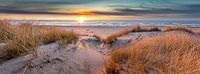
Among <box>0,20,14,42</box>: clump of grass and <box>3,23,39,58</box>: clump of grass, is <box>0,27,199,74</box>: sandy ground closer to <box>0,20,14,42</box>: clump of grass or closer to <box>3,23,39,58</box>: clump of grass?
<box>3,23,39,58</box>: clump of grass

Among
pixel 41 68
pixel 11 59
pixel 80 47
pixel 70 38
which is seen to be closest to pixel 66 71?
pixel 41 68

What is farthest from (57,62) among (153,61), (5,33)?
(5,33)

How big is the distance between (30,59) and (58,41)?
1724 mm

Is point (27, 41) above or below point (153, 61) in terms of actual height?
above

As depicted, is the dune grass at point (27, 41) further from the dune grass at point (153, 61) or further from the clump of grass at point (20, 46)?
the dune grass at point (153, 61)

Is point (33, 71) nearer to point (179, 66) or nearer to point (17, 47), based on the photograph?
point (17, 47)

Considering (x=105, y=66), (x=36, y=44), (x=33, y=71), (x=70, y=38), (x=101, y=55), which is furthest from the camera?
(x=70, y=38)

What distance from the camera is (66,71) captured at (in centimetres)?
705

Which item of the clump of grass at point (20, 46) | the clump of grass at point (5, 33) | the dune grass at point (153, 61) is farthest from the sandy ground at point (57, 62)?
the clump of grass at point (5, 33)

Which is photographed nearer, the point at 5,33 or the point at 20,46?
the point at 20,46

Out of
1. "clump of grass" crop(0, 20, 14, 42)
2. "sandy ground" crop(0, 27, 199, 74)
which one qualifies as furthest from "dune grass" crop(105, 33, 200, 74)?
"clump of grass" crop(0, 20, 14, 42)

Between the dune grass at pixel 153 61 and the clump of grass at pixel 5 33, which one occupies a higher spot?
the clump of grass at pixel 5 33

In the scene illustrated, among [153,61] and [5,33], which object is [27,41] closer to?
[5,33]

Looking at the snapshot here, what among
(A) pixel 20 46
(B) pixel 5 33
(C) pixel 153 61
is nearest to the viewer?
(C) pixel 153 61
